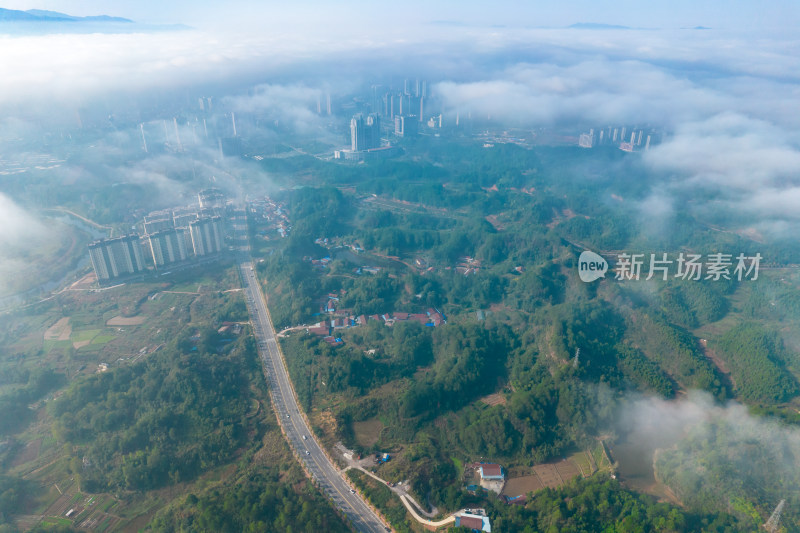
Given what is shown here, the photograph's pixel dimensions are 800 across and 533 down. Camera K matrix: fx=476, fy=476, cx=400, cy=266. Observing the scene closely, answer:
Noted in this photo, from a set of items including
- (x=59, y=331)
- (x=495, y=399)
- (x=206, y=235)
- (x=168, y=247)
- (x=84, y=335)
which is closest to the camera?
(x=495, y=399)

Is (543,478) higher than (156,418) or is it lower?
lower

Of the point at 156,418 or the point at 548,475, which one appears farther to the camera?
the point at 156,418

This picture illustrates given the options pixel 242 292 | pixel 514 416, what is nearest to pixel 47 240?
pixel 242 292

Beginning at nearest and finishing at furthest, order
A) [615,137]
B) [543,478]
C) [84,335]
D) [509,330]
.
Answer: [543,478] → [509,330] → [84,335] → [615,137]

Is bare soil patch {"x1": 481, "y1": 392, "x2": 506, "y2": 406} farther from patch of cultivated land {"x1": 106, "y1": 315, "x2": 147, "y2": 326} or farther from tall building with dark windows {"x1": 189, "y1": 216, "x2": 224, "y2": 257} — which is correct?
tall building with dark windows {"x1": 189, "y1": 216, "x2": 224, "y2": 257}

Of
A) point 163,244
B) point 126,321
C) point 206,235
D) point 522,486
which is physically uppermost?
point 163,244

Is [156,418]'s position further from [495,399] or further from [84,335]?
[495,399]

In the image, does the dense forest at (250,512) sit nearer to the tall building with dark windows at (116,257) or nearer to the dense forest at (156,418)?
the dense forest at (156,418)

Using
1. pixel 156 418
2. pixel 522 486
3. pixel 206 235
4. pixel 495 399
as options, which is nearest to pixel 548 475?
pixel 522 486
